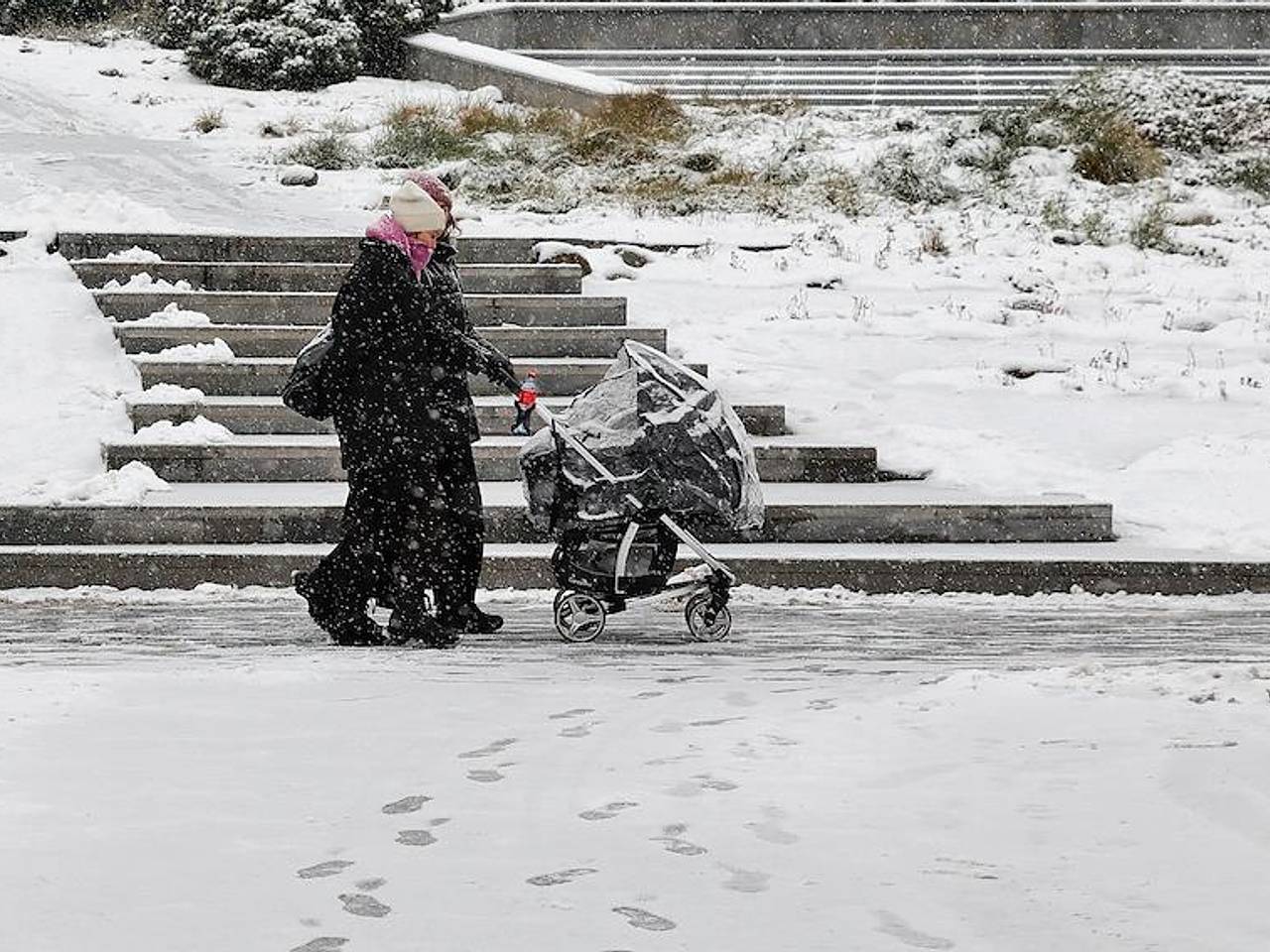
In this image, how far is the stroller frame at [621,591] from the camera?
7152mm

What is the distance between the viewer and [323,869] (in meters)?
3.55

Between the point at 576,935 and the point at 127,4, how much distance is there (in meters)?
25.5

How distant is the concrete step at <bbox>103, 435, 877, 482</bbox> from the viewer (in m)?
9.62

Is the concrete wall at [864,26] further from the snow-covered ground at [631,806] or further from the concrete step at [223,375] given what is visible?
the snow-covered ground at [631,806]

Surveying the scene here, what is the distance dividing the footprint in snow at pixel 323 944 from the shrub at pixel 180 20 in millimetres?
20157

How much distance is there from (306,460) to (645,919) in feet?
22.1

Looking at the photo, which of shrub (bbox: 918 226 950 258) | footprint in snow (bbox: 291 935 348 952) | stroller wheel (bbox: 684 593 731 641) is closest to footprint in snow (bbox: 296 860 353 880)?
footprint in snow (bbox: 291 935 348 952)

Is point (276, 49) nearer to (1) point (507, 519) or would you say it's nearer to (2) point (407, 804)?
(1) point (507, 519)

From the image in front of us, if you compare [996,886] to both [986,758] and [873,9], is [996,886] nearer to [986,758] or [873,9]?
[986,758]

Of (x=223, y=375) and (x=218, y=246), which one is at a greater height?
(x=218, y=246)

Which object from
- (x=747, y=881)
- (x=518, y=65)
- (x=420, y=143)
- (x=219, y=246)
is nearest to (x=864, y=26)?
(x=518, y=65)

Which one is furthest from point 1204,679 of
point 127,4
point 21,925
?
point 127,4

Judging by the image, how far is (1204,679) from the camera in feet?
16.2

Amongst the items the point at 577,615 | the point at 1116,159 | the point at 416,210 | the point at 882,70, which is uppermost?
the point at 882,70
